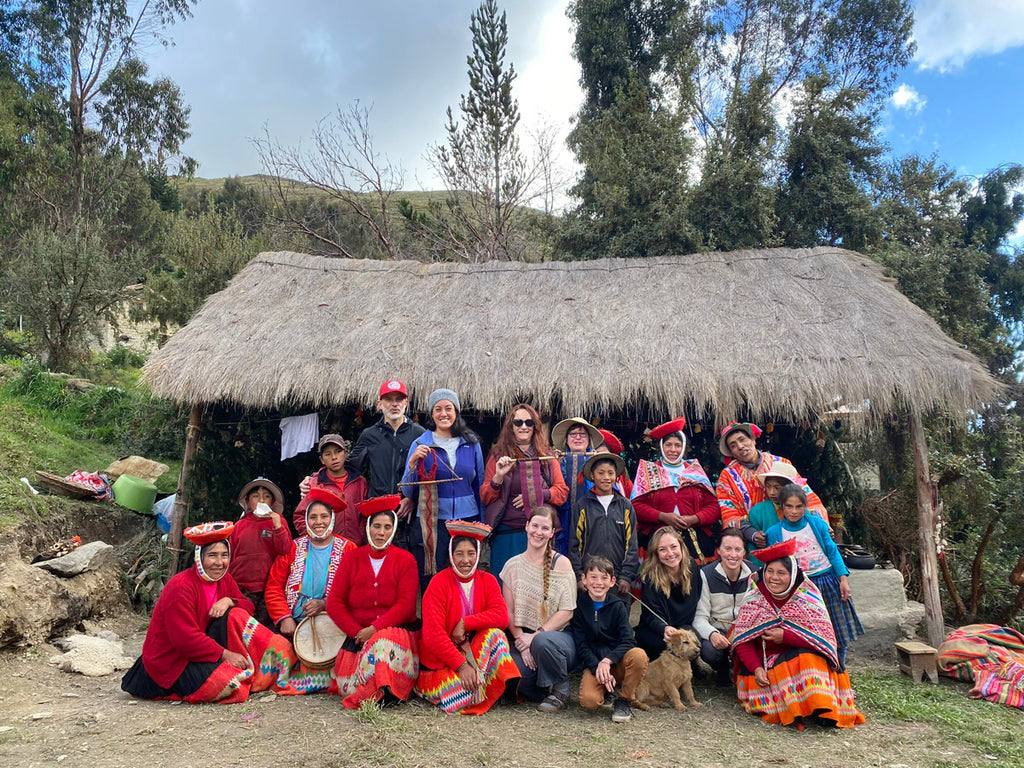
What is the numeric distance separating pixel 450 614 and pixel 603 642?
89 cm

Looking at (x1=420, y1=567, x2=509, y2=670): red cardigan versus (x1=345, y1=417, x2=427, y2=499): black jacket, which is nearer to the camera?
(x1=420, y1=567, x2=509, y2=670): red cardigan

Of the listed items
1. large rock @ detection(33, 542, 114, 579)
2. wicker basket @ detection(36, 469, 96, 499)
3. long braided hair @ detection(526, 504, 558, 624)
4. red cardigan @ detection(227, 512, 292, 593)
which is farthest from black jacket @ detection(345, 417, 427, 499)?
wicker basket @ detection(36, 469, 96, 499)

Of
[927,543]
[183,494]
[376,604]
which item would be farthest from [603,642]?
[183,494]

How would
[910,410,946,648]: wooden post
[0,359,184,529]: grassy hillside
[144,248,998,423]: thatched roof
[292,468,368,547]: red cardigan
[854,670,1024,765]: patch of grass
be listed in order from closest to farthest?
[854,670,1024,765]: patch of grass, [292,468,368,547]: red cardigan, [910,410,946,648]: wooden post, [144,248,998,423]: thatched roof, [0,359,184,529]: grassy hillside

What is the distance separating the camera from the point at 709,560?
4.86m

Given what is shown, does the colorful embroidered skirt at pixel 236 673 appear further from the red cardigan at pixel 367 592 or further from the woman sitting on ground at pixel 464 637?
the woman sitting on ground at pixel 464 637

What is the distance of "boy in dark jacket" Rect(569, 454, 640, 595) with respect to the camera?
4.39 metres

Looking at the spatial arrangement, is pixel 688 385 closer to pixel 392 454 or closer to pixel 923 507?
pixel 923 507

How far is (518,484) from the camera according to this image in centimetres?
457

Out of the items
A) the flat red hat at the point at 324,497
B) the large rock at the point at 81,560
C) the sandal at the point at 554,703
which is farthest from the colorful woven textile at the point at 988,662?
the large rock at the point at 81,560

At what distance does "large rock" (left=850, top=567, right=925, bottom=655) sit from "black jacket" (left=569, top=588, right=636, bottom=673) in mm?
2432

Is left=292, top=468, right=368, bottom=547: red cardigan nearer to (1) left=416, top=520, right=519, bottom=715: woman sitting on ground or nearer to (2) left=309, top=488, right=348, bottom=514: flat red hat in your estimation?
(2) left=309, top=488, right=348, bottom=514: flat red hat

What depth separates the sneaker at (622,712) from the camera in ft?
12.5

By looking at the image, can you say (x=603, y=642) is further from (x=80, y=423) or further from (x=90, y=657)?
(x=80, y=423)
